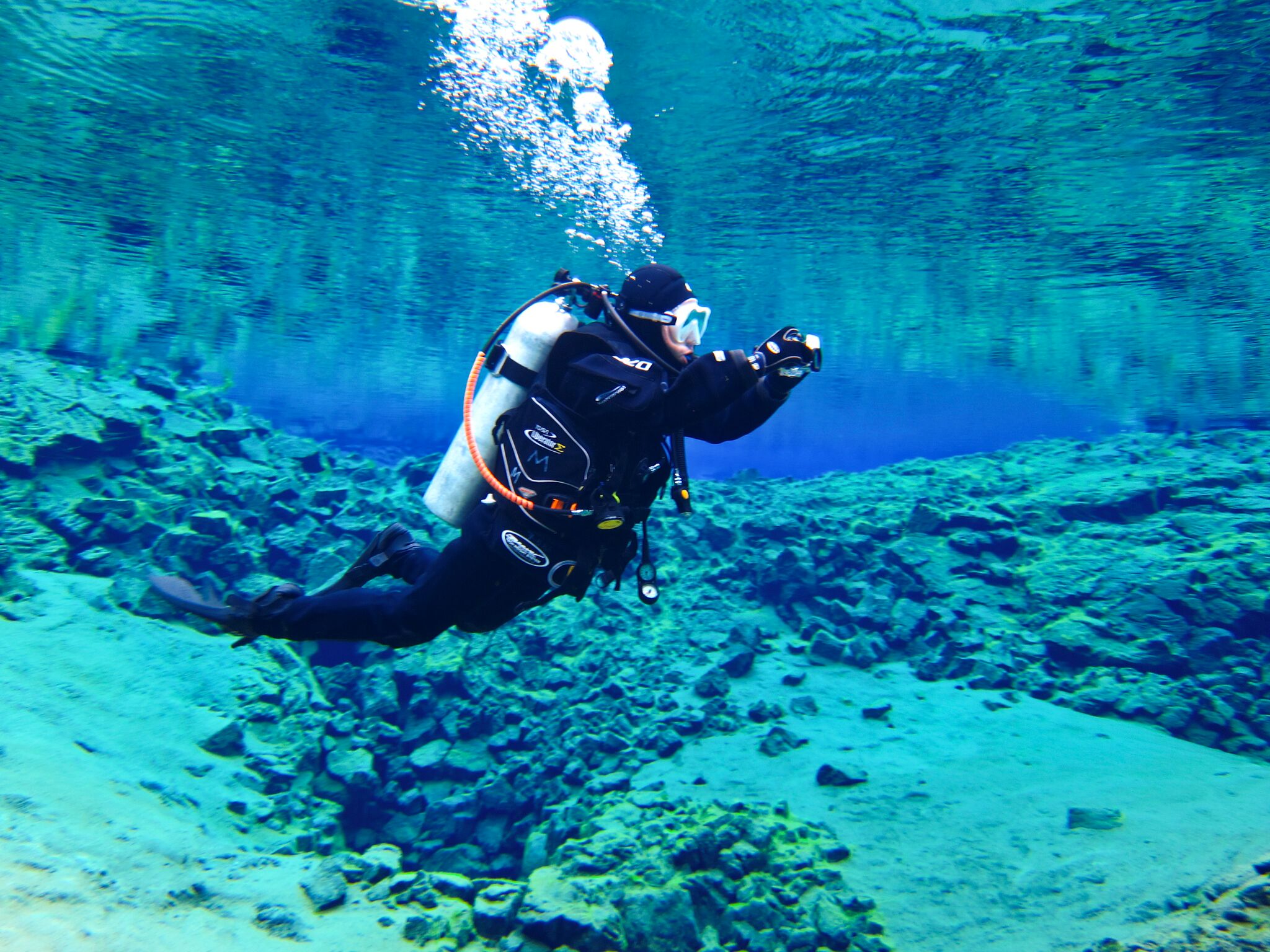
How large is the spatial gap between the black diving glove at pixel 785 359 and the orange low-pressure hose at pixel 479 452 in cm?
128

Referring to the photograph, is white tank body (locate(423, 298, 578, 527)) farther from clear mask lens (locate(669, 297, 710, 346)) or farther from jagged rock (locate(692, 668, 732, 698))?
jagged rock (locate(692, 668, 732, 698))

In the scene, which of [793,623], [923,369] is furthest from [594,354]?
[923,369]

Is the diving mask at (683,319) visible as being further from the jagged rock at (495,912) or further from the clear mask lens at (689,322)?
the jagged rock at (495,912)

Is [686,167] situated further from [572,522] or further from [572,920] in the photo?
[572,920]

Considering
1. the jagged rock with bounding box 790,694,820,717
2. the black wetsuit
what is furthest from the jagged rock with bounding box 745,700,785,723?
the black wetsuit

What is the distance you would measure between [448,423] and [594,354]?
75746 millimetres

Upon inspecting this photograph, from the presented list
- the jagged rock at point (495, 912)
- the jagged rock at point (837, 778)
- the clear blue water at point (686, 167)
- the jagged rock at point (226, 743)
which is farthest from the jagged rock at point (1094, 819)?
the clear blue water at point (686, 167)

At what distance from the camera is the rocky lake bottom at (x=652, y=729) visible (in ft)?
14.1

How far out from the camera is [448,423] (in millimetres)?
75188

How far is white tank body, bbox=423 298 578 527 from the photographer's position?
10.9 ft

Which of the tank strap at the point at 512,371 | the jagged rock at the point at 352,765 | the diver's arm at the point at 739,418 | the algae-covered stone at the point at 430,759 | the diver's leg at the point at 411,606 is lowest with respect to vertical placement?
the jagged rock at the point at 352,765

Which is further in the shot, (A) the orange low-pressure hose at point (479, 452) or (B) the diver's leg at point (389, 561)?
(B) the diver's leg at point (389, 561)

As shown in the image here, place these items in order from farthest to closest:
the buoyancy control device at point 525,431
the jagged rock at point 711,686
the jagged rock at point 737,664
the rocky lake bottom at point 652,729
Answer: the jagged rock at point 737,664, the jagged rock at point 711,686, the rocky lake bottom at point 652,729, the buoyancy control device at point 525,431

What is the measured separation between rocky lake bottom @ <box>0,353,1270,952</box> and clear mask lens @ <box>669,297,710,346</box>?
368 centimetres
